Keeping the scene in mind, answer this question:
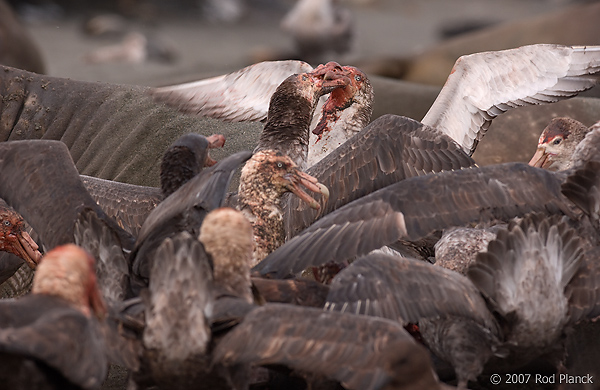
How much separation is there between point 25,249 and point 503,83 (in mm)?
2919

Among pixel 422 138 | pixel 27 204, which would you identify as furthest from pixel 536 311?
pixel 27 204

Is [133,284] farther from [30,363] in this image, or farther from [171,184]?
[30,363]

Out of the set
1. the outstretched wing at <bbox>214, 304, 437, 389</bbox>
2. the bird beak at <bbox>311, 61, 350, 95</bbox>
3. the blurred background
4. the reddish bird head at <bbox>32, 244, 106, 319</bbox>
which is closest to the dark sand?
the blurred background

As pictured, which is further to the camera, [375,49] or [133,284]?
[375,49]

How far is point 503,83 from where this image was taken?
5.91m

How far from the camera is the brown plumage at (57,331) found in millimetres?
2859

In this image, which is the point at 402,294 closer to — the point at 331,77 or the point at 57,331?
the point at 57,331

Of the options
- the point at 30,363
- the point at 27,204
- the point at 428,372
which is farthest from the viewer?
the point at 27,204

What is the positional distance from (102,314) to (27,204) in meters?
1.25

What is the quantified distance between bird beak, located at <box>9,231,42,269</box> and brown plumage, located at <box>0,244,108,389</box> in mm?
2072

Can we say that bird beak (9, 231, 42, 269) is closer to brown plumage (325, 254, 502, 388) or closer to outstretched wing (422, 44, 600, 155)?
brown plumage (325, 254, 502, 388)

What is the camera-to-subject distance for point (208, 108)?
618 centimetres

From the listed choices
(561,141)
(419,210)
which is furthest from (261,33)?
(419,210)

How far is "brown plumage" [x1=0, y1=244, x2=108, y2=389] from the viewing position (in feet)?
9.38
